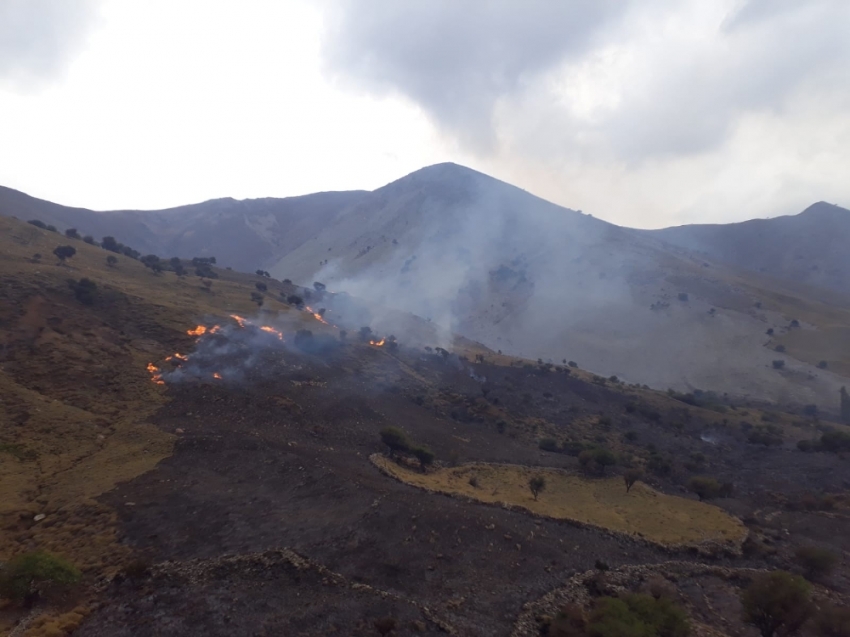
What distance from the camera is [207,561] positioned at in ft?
59.7

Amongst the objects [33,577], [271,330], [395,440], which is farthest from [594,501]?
[271,330]

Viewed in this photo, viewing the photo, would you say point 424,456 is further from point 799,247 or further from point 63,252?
point 799,247

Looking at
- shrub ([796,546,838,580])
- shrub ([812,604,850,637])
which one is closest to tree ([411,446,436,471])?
shrub ([796,546,838,580])

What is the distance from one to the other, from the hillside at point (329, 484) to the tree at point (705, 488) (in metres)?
0.34

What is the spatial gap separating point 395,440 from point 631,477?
1656 cm

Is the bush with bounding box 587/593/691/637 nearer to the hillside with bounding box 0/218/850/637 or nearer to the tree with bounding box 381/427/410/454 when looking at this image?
the hillside with bounding box 0/218/850/637

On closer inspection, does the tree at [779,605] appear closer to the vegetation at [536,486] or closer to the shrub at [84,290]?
the vegetation at [536,486]

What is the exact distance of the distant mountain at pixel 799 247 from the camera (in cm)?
16850

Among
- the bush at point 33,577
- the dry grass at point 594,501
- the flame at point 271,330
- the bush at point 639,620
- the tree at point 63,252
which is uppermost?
the tree at point 63,252

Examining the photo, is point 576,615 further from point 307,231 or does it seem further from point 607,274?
point 307,231

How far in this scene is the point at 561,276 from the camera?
396ft

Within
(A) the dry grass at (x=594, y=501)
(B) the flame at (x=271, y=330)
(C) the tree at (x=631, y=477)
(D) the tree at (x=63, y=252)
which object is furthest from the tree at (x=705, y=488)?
(D) the tree at (x=63, y=252)

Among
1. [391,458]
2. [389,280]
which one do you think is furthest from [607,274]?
[391,458]

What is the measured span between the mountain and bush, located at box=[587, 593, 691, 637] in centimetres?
6239
